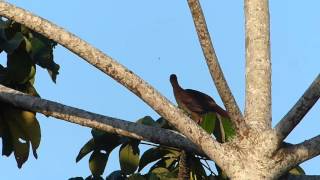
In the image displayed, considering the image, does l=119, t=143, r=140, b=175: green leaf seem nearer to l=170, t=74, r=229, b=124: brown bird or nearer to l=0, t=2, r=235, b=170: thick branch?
l=170, t=74, r=229, b=124: brown bird

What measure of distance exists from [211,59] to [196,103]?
7.77 feet

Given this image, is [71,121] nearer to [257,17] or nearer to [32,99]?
[32,99]

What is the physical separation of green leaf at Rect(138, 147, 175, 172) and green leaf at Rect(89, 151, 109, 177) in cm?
23

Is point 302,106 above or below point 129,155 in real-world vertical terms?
below

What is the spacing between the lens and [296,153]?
4.11 m

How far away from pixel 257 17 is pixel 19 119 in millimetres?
1668

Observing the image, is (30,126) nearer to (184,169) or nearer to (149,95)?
(184,169)

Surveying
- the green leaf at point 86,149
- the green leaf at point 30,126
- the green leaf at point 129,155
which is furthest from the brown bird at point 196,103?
the green leaf at point 30,126

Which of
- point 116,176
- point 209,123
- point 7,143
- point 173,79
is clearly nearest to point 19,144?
point 7,143

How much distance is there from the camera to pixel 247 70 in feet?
14.1

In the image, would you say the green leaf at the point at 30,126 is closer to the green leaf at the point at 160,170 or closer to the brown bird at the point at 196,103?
the green leaf at the point at 160,170

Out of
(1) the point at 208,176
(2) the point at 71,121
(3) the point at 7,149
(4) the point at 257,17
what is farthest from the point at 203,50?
(3) the point at 7,149

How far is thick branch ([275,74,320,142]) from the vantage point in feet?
12.9

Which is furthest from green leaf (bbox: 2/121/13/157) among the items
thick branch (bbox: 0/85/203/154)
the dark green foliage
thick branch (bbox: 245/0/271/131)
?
thick branch (bbox: 245/0/271/131)
